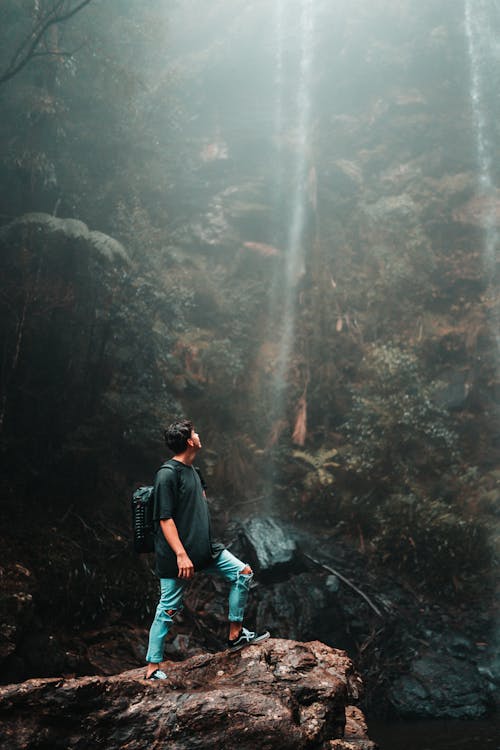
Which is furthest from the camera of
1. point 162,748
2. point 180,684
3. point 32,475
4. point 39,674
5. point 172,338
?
point 172,338

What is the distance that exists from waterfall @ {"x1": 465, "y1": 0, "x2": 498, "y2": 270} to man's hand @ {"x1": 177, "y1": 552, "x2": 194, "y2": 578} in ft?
44.4

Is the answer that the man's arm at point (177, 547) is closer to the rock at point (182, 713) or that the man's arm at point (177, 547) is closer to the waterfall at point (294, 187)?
the rock at point (182, 713)

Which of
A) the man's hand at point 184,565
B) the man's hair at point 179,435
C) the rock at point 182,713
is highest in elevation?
the man's hair at point 179,435

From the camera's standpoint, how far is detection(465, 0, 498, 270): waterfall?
15172mm

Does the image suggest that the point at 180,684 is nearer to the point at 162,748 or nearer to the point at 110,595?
the point at 162,748

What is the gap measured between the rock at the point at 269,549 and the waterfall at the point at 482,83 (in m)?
10.1

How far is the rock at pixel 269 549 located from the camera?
336 inches

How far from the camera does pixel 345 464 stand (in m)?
10.7

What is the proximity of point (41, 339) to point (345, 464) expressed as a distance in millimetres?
6253

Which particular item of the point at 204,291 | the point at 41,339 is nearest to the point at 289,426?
the point at 204,291

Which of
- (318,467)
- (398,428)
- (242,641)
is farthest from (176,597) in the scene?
(398,428)

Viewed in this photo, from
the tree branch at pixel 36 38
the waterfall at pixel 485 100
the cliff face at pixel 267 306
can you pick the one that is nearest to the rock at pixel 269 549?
the cliff face at pixel 267 306

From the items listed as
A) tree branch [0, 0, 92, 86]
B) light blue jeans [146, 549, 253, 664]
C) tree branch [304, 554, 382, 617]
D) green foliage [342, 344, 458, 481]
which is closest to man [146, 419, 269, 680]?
light blue jeans [146, 549, 253, 664]

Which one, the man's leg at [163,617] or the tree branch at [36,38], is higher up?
the tree branch at [36,38]
